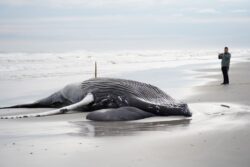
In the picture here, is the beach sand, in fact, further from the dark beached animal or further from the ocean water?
the ocean water

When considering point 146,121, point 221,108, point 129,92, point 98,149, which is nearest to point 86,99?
point 129,92

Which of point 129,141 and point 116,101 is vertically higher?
point 116,101

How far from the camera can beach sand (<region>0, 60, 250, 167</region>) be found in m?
5.41

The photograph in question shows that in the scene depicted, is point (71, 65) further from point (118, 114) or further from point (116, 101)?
point (118, 114)

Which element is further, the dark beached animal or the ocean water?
the ocean water

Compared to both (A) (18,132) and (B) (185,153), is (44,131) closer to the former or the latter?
(A) (18,132)

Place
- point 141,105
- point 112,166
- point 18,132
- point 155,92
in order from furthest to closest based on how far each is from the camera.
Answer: point 155,92, point 141,105, point 18,132, point 112,166

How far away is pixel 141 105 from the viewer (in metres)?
9.16

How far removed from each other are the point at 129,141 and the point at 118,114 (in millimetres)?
2092

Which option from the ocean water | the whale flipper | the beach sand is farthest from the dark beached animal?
the ocean water

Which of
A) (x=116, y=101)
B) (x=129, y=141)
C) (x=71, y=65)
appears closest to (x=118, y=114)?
(x=116, y=101)

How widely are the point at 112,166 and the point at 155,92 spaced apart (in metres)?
4.79

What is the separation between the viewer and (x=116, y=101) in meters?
9.50

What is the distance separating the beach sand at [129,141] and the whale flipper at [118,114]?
0.17 meters
